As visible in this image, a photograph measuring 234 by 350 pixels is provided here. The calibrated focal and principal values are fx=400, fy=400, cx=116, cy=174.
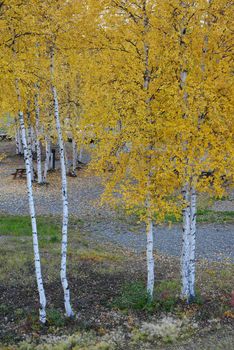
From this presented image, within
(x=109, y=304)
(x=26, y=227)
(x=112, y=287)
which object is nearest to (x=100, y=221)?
(x=26, y=227)

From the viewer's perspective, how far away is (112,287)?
13.8 meters

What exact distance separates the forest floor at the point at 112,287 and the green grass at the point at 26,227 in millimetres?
48

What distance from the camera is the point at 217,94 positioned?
11594 mm

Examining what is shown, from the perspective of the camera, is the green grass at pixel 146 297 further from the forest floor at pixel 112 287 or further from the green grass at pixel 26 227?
the green grass at pixel 26 227

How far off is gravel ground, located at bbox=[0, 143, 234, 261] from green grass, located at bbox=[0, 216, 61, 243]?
1.48m

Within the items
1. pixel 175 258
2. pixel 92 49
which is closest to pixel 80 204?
pixel 175 258

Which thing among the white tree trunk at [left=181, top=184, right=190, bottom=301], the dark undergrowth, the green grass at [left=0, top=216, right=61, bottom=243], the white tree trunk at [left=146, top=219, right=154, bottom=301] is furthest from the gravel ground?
the white tree trunk at [left=181, top=184, right=190, bottom=301]

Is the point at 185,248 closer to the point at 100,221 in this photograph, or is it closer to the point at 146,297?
the point at 146,297

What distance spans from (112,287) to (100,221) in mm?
9690

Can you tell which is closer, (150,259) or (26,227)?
(150,259)

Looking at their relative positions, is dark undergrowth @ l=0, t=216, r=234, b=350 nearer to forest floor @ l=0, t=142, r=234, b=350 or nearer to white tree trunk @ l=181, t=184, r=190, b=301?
forest floor @ l=0, t=142, r=234, b=350

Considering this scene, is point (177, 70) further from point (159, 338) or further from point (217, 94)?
point (159, 338)

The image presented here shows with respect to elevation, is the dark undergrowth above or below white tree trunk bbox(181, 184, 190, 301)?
below

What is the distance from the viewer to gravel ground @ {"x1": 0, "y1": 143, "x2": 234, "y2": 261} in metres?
19.5
